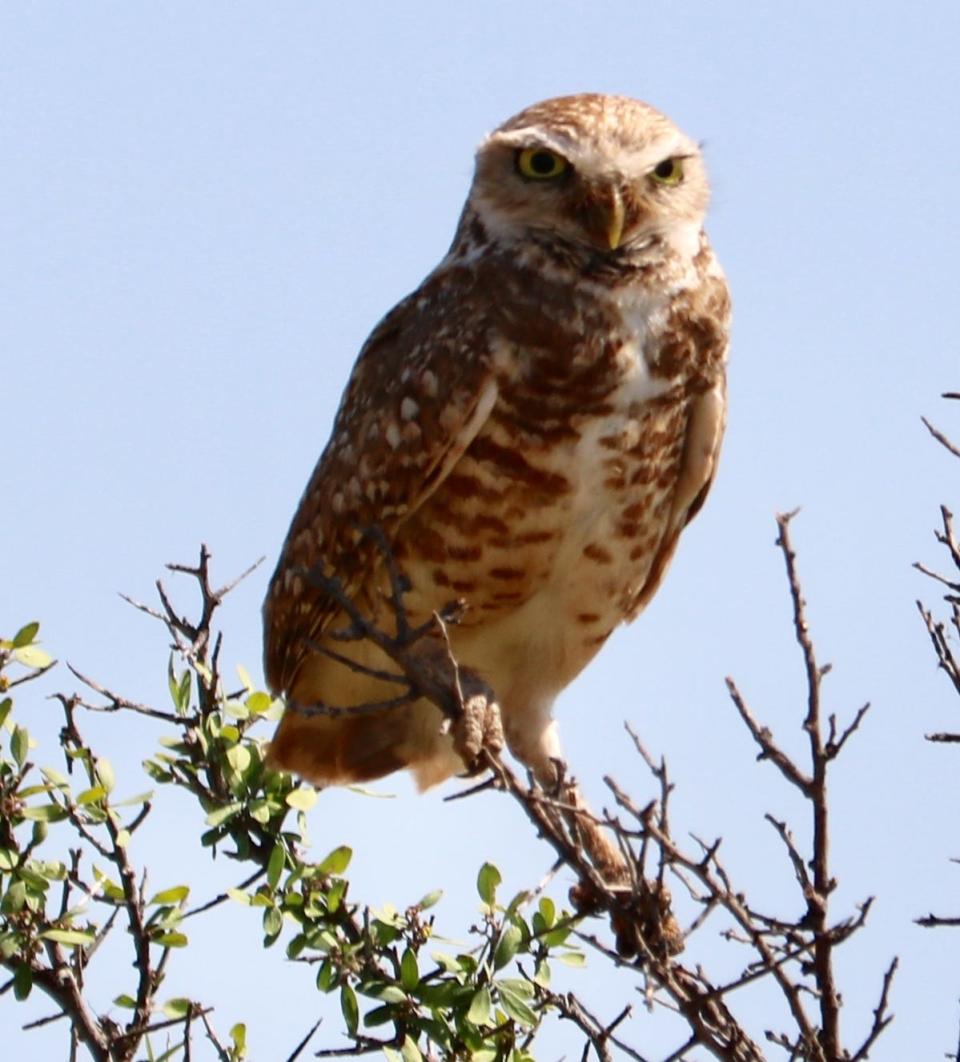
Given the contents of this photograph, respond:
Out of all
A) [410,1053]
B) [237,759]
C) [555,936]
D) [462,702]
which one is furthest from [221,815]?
[555,936]

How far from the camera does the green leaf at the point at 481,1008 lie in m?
4.49

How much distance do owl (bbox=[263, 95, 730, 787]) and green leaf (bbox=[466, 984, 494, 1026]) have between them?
1.06m

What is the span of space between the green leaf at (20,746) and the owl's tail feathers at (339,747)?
1548 millimetres

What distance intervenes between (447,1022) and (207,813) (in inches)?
31.5

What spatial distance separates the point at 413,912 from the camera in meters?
4.74

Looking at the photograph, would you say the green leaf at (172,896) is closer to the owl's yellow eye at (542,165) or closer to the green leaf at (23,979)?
the green leaf at (23,979)

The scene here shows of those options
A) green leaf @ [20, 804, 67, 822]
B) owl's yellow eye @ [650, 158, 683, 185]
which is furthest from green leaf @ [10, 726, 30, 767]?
owl's yellow eye @ [650, 158, 683, 185]

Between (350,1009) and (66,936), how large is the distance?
69 centimetres

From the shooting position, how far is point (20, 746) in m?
4.57

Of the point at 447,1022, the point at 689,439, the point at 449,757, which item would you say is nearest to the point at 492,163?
the point at 689,439

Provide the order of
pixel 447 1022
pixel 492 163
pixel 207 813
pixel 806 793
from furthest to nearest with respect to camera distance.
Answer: pixel 492 163, pixel 207 813, pixel 447 1022, pixel 806 793

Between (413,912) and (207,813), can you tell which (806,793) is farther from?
(207,813)

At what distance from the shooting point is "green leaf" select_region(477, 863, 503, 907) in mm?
4645

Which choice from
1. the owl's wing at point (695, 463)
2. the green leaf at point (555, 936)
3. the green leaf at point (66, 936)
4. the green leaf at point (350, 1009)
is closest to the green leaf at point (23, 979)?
the green leaf at point (66, 936)
